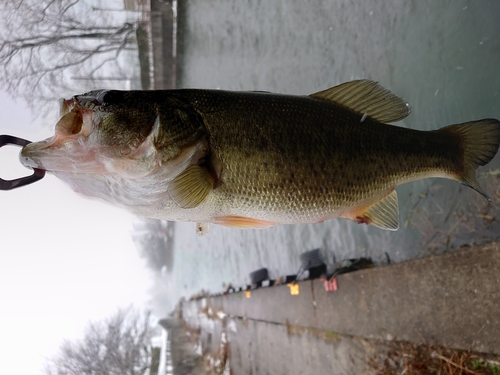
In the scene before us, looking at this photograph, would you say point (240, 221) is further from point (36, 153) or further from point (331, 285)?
point (331, 285)

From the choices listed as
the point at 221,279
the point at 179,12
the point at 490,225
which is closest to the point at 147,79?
the point at 179,12

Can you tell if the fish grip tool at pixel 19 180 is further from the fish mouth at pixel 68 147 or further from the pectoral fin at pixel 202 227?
the pectoral fin at pixel 202 227

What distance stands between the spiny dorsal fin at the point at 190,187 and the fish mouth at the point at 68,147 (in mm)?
327

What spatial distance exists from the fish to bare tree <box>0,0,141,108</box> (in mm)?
8889

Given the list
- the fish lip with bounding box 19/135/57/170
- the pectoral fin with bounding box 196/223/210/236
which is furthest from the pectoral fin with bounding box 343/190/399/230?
the fish lip with bounding box 19/135/57/170

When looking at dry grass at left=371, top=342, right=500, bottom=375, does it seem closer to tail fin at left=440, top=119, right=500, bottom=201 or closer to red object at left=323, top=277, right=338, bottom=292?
red object at left=323, top=277, right=338, bottom=292

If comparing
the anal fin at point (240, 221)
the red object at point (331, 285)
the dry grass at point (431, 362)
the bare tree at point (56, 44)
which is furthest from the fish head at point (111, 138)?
the bare tree at point (56, 44)

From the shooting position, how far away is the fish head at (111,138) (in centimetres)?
151

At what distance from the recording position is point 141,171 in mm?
1559

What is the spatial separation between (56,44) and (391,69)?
8188mm

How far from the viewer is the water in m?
3.70

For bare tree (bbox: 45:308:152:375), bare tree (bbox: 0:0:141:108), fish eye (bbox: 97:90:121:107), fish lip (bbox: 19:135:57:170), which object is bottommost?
fish lip (bbox: 19:135:57:170)

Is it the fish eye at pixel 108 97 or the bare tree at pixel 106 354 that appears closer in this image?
the fish eye at pixel 108 97

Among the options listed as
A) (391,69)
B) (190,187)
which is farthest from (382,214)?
(391,69)
